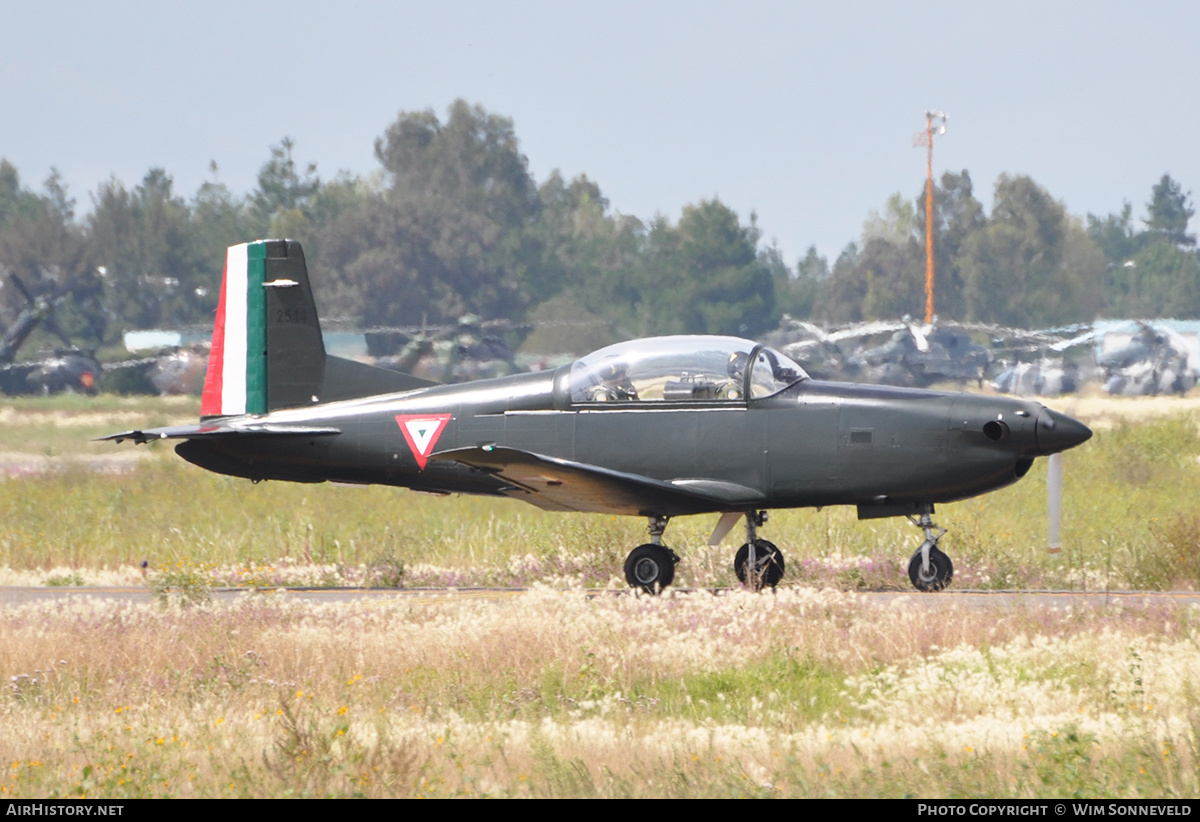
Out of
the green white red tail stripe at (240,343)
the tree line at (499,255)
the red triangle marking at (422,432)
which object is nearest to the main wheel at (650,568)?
the red triangle marking at (422,432)

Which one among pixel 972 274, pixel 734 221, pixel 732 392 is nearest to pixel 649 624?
pixel 732 392

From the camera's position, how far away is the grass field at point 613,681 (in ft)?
19.1

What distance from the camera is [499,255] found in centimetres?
8200

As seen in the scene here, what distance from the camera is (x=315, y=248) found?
84.8 metres

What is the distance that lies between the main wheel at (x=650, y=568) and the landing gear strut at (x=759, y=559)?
71 cm

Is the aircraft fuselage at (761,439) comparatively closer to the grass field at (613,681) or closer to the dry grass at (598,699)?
the grass field at (613,681)

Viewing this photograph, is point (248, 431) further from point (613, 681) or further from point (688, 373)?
point (613, 681)

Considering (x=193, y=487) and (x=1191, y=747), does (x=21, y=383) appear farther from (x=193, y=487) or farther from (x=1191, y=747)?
(x=1191, y=747)

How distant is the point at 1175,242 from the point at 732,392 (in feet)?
432

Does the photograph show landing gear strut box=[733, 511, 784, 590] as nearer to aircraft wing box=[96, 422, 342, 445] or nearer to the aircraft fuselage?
the aircraft fuselage

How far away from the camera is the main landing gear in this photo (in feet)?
37.9

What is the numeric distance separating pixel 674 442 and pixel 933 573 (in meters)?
2.46

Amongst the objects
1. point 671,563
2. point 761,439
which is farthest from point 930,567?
point 671,563

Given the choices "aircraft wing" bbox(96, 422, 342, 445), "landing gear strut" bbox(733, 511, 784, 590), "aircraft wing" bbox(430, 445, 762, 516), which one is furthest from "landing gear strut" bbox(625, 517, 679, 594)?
"aircraft wing" bbox(96, 422, 342, 445)
